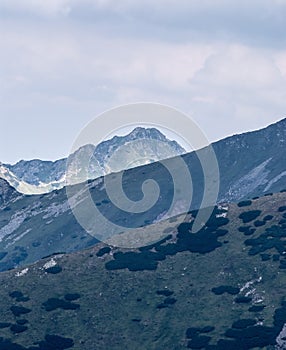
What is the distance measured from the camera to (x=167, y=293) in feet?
354

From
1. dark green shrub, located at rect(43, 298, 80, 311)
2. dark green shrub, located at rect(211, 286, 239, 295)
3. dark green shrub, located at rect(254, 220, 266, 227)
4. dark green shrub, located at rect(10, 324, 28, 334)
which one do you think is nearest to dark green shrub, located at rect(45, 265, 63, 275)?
dark green shrub, located at rect(43, 298, 80, 311)

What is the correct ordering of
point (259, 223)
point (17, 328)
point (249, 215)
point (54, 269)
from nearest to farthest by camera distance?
point (17, 328)
point (54, 269)
point (259, 223)
point (249, 215)

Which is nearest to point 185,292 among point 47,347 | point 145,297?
point 145,297

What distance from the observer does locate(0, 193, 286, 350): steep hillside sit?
94.6 m

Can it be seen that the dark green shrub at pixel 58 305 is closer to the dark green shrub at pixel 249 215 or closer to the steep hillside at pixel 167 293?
the steep hillside at pixel 167 293

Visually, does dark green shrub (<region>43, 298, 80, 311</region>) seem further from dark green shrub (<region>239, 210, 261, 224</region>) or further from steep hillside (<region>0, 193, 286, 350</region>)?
dark green shrub (<region>239, 210, 261, 224</region>)

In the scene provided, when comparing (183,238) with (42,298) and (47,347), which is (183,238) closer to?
(42,298)

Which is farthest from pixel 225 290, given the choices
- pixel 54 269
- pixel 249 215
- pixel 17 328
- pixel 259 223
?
pixel 17 328

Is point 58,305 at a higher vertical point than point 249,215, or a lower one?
lower

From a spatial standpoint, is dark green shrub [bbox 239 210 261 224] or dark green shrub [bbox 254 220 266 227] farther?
dark green shrub [bbox 239 210 261 224]

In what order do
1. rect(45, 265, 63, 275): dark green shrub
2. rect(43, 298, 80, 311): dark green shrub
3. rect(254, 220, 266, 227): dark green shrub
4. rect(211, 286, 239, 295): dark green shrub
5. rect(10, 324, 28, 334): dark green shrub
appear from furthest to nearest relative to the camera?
rect(254, 220, 266, 227): dark green shrub, rect(45, 265, 63, 275): dark green shrub, rect(43, 298, 80, 311): dark green shrub, rect(211, 286, 239, 295): dark green shrub, rect(10, 324, 28, 334): dark green shrub

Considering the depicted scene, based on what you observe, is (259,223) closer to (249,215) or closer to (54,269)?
(249,215)

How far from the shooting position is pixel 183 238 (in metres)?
126

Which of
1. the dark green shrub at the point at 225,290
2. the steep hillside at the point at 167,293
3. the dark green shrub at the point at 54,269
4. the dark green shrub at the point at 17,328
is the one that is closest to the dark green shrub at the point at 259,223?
the steep hillside at the point at 167,293
